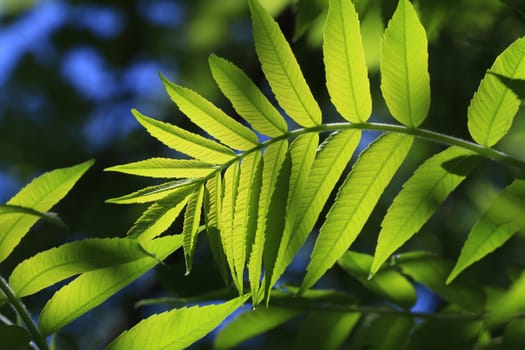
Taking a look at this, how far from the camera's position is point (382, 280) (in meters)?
1.32

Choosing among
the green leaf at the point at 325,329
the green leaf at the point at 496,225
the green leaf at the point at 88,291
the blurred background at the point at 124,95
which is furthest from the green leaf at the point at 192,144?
the blurred background at the point at 124,95

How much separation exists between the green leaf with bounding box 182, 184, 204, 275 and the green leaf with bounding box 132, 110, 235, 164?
0.04 meters

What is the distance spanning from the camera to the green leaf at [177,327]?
90 centimetres

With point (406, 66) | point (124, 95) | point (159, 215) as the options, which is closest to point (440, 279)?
point (406, 66)

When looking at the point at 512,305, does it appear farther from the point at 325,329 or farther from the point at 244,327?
the point at 244,327

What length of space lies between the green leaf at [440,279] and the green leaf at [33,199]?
1.81ft

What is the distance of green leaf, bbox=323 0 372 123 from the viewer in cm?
95

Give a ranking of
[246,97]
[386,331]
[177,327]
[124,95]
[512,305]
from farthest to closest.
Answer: [124,95]
[386,331]
[512,305]
[246,97]
[177,327]

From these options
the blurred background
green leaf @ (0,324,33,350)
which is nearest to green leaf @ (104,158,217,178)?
green leaf @ (0,324,33,350)

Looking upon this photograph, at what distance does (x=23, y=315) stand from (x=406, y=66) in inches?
22.3

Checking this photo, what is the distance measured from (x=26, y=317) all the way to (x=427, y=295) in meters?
2.73

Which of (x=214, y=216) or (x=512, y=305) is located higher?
(x=214, y=216)

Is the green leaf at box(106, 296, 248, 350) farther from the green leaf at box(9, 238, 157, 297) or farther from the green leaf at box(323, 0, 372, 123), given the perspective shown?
the green leaf at box(323, 0, 372, 123)

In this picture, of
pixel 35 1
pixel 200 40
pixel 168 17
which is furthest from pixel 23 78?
pixel 200 40
